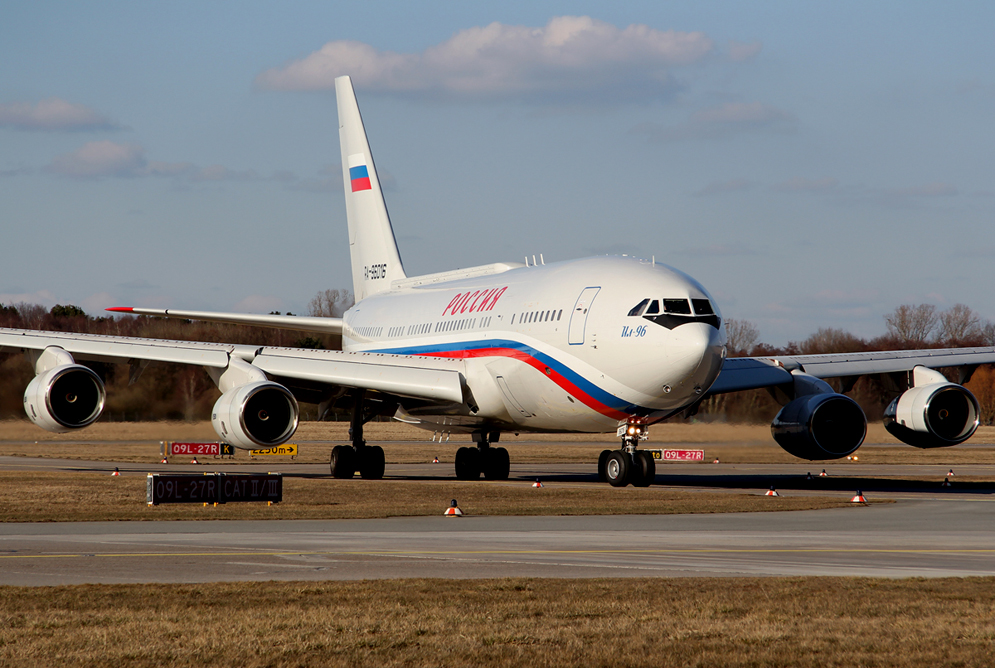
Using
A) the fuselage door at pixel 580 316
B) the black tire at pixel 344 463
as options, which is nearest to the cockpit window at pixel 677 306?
the fuselage door at pixel 580 316

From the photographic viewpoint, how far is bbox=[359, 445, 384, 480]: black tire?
32938 mm

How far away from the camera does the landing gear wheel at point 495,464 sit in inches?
1309

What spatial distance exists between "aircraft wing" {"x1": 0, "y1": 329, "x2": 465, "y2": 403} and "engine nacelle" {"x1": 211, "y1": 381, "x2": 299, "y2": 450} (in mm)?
2103

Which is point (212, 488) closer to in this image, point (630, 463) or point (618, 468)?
point (618, 468)

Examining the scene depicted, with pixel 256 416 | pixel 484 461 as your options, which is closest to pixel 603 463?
pixel 484 461

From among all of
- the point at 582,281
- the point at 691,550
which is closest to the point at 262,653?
the point at 691,550

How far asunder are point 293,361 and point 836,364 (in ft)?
46.8

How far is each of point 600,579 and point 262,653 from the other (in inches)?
176

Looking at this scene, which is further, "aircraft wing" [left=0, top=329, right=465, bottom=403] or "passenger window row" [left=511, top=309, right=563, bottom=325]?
"aircraft wing" [left=0, top=329, right=465, bottom=403]

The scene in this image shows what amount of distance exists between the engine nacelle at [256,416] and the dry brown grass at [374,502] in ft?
4.27

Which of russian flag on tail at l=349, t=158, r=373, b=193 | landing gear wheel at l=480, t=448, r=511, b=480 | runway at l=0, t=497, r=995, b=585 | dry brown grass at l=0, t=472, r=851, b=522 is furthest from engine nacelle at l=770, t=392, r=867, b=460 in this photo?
russian flag on tail at l=349, t=158, r=373, b=193

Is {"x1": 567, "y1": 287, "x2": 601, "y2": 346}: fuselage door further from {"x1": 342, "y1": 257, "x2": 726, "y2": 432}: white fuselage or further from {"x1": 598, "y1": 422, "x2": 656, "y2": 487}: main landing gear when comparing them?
{"x1": 598, "y1": 422, "x2": 656, "y2": 487}: main landing gear

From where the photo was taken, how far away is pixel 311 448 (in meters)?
56.2

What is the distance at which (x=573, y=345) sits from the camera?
1031 inches
